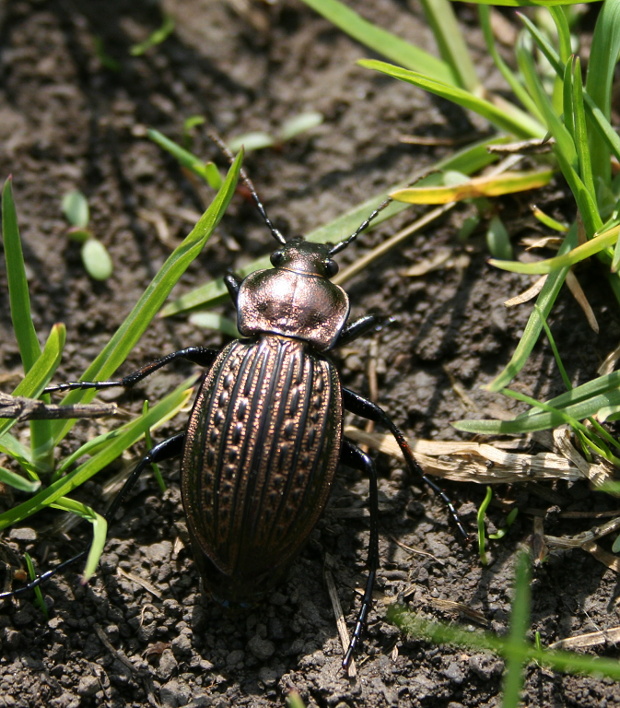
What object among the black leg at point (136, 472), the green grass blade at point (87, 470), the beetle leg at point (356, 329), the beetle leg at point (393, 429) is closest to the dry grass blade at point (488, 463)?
the beetle leg at point (393, 429)

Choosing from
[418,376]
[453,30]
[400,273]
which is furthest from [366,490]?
[453,30]

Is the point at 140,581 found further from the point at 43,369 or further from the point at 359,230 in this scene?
the point at 359,230

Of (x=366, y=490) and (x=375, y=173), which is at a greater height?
(x=375, y=173)

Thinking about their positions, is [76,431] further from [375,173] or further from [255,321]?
[375,173]

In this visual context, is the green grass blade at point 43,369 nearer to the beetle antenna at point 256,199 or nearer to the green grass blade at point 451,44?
the beetle antenna at point 256,199

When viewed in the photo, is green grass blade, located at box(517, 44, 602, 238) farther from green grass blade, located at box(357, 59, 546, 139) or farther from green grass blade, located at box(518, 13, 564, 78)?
green grass blade, located at box(357, 59, 546, 139)
